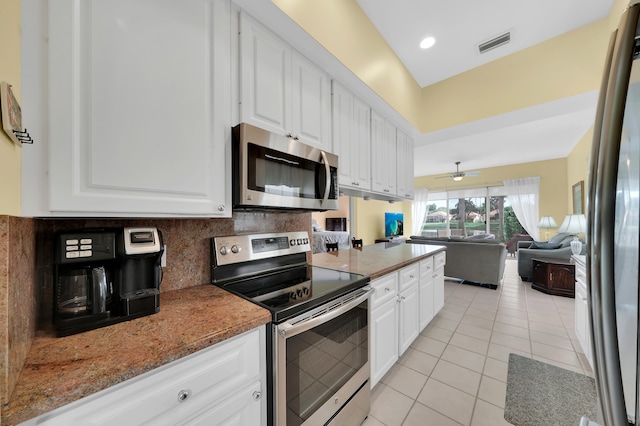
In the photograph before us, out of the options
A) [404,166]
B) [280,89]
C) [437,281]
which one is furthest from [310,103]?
[437,281]

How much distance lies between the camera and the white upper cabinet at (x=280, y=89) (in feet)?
4.09

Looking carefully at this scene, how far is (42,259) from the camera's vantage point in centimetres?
90

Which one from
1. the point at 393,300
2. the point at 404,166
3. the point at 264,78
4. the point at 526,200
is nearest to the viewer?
the point at 264,78

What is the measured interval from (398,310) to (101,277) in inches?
72.7

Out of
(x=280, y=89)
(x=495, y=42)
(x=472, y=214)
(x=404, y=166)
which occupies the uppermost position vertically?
(x=495, y=42)

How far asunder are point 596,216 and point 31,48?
1530 millimetres

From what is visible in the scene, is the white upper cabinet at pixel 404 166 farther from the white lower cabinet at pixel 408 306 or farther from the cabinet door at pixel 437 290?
the white lower cabinet at pixel 408 306

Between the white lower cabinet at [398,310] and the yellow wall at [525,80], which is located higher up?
the yellow wall at [525,80]

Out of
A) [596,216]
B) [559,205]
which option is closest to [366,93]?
[596,216]

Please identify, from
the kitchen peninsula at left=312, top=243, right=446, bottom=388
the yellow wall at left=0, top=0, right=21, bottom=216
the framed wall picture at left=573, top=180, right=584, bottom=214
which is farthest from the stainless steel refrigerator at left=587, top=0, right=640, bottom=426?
the framed wall picture at left=573, top=180, right=584, bottom=214

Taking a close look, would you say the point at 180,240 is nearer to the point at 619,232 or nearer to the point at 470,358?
the point at 619,232

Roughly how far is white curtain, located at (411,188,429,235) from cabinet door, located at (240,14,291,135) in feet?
26.3

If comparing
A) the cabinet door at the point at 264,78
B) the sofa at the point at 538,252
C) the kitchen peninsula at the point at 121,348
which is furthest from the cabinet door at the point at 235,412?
the sofa at the point at 538,252

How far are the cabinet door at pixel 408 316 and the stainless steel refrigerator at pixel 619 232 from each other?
4.86ft
